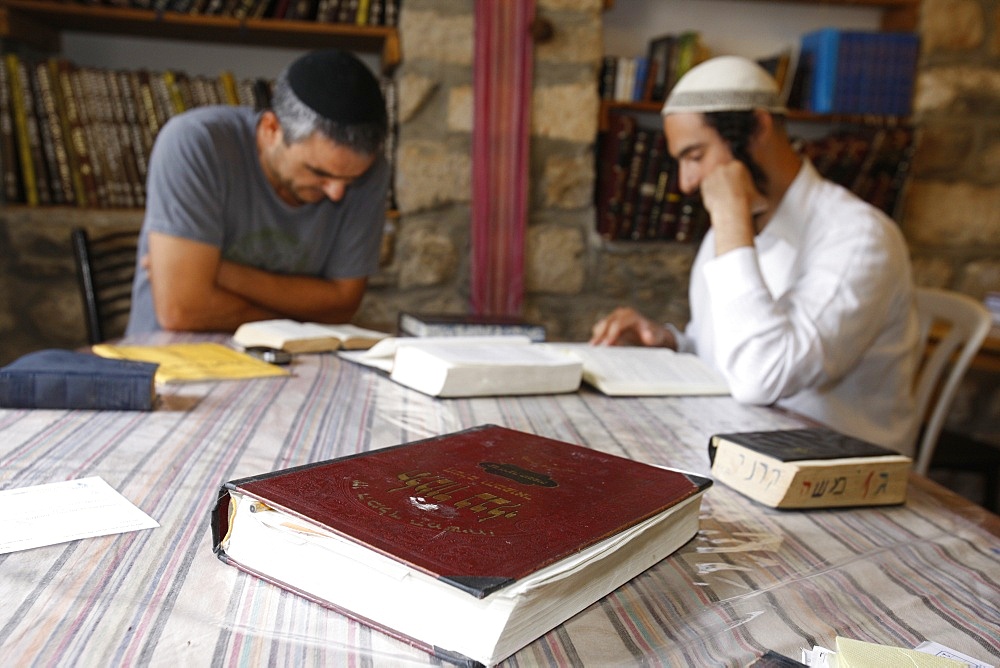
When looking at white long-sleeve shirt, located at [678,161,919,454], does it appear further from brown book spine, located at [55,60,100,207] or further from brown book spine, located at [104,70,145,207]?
brown book spine, located at [55,60,100,207]

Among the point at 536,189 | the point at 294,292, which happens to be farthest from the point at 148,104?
the point at 536,189

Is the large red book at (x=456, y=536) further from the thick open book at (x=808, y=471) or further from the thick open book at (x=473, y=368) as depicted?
the thick open book at (x=473, y=368)

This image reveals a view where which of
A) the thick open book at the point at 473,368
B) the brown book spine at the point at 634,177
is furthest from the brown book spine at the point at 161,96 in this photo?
the thick open book at the point at 473,368

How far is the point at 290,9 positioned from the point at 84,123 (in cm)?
70

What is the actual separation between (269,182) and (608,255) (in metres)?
1.22

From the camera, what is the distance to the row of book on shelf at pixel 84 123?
2.39 m

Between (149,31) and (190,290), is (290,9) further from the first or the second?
(190,290)

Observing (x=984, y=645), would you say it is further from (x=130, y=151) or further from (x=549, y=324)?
(x=130, y=151)

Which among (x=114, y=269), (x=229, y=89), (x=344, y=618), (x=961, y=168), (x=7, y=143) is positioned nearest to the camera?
(x=344, y=618)

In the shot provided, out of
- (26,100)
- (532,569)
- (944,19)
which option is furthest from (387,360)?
(944,19)

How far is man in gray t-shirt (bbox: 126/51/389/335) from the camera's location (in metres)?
1.68

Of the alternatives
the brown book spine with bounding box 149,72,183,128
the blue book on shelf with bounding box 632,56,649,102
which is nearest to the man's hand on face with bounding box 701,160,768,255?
the blue book on shelf with bounding box 632,56,649,102

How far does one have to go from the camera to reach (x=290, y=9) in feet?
8.09

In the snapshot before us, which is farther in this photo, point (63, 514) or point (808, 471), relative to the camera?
point (808, 471)
